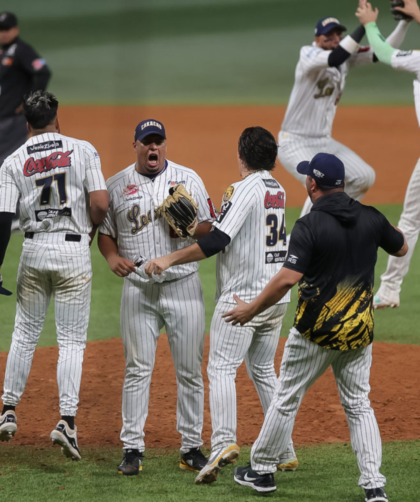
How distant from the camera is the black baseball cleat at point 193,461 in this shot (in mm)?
3760

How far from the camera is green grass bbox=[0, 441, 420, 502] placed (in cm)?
337

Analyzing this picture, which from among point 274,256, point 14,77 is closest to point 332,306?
point 274,256

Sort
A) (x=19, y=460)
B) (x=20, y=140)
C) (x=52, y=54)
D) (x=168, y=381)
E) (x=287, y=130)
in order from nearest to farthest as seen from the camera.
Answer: (x=19, y=460) → (x=168, y=381) → (x=287, y=130) → (x=20, y=140) → (x=52, y=54)

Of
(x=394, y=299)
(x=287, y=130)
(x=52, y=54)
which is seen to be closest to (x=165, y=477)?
(x=394, y=299)

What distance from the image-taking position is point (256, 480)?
3441mm

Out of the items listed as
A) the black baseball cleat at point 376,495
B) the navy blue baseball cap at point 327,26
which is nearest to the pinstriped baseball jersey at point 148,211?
the black baseball cleat at point 376,495

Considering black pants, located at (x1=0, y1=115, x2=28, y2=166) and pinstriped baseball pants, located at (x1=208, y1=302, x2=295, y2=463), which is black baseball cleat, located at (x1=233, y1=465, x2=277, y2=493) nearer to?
pinstriped baseball pants, located at (x1=208, y1=302, x2=295, y2=463)

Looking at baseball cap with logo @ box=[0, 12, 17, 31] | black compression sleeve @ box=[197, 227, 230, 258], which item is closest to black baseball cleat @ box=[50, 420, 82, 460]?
black compression sleeve @ box=[197, 227, 230, 258]

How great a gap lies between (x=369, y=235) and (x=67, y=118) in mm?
17645

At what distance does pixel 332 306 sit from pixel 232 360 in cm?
61

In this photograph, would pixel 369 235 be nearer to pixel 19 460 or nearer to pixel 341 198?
pixel 341 198

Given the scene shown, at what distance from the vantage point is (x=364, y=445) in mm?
3273

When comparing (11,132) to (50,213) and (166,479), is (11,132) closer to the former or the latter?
(50,213)

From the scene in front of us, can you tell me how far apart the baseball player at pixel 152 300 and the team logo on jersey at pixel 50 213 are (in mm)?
249
